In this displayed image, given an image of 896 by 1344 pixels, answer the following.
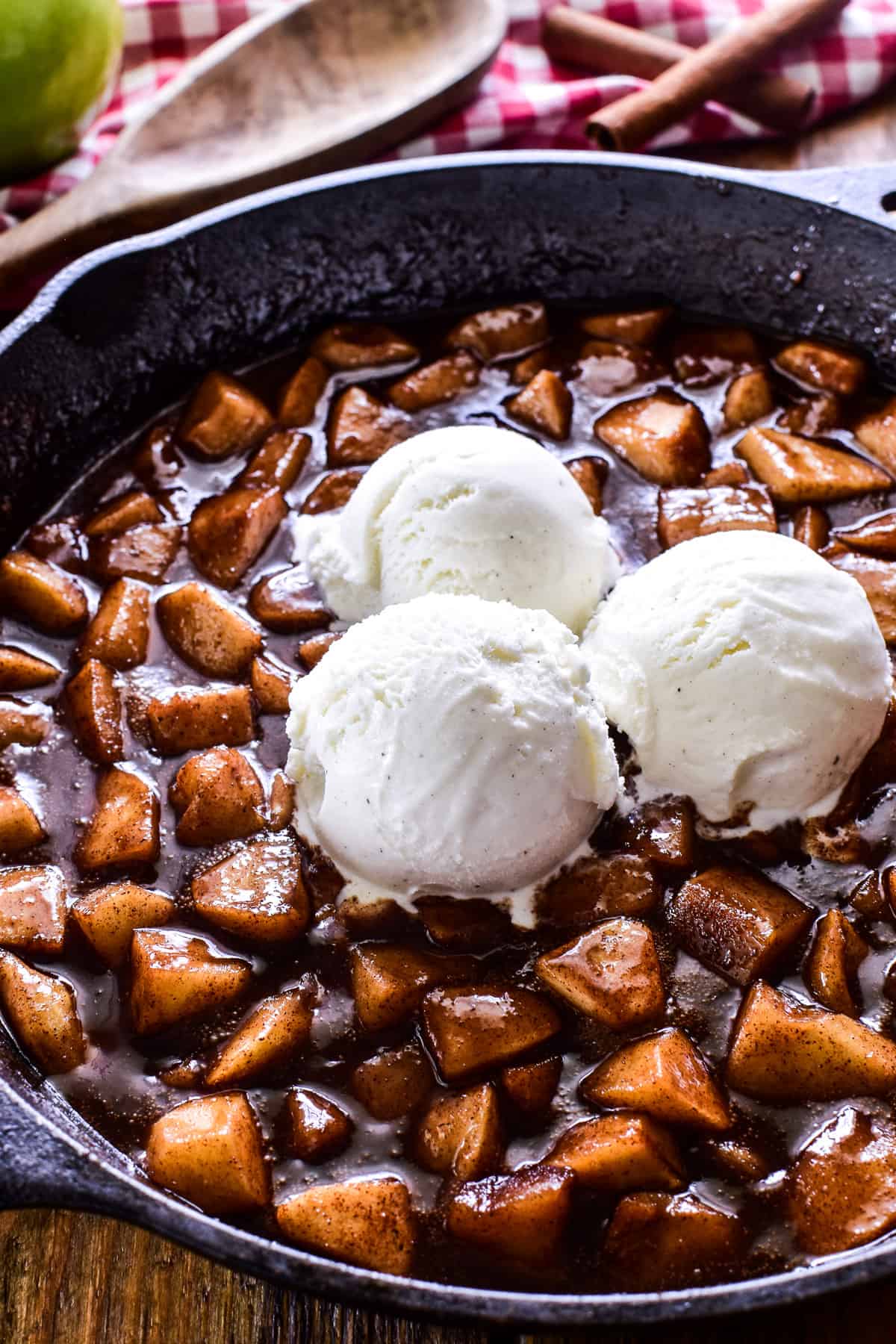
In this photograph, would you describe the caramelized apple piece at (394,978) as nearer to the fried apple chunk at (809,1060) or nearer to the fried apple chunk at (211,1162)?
the fried apple chunk at (211,1162)

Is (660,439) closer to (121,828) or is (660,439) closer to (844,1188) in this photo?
(121,828)

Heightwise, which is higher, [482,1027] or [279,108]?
[279,108]

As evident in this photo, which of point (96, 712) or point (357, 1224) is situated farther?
point (96, 712)

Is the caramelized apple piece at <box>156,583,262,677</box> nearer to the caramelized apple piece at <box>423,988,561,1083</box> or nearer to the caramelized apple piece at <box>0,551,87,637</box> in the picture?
the caramelized apple piece at <box>0,551,87,637</box>

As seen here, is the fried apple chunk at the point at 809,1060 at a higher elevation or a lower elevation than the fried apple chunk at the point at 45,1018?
lower

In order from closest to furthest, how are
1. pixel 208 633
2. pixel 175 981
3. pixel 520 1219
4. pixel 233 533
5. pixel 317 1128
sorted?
pixel 520 1219 < pixel 317 1128 < pixel 175 981 < pixel 208 633 < pixel 233 533

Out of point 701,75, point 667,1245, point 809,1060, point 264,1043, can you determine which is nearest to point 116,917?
point 264,1043

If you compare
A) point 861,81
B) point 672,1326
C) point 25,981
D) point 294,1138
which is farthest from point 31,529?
point 861,81

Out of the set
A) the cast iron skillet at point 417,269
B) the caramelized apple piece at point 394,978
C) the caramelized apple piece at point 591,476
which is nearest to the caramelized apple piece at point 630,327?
the cast iron skillet at point 417,269
